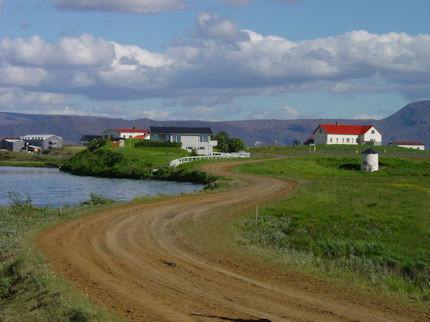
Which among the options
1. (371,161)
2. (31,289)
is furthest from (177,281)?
(371,161)

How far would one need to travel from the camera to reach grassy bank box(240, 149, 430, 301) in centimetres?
1971

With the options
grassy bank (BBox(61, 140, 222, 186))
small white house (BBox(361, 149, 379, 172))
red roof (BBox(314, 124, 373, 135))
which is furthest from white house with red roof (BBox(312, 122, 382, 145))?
small white house (BBox(361, 149, 379, 172))

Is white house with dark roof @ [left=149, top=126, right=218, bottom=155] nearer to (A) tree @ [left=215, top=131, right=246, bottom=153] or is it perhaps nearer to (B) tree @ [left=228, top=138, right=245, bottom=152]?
(A) tree @ [left=215, top=131, right=246, bottom=153]

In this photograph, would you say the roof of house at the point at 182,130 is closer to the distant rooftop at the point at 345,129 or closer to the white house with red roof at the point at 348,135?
the white house with red roof at the point at 348,135

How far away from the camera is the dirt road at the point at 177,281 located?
14023mm

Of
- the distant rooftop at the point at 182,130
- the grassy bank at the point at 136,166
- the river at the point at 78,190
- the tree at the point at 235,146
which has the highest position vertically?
the distant rooftop at the point at 182,130

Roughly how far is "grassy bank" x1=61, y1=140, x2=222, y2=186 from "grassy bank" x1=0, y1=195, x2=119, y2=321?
37861mm

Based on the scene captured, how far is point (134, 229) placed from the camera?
84.9 ft

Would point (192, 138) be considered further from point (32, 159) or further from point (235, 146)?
point (32, 159)

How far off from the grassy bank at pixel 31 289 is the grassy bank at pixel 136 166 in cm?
3786

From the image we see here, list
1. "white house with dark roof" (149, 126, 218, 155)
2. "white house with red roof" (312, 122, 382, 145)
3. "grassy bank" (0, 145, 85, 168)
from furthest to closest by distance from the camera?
"white house with red roof" (312, 122, 382, 145)
"grassy bank" (0, 145, 85, 168)
"white house with dark roof" (149, 126, 218, 155)

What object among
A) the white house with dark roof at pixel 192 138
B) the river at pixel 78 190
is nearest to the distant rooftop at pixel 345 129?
the white house with dark roof at pixel 192 138

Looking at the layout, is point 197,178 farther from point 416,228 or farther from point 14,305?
point 14,305

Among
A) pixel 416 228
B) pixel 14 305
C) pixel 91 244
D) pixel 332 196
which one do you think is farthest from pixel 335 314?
pixel 332 196
